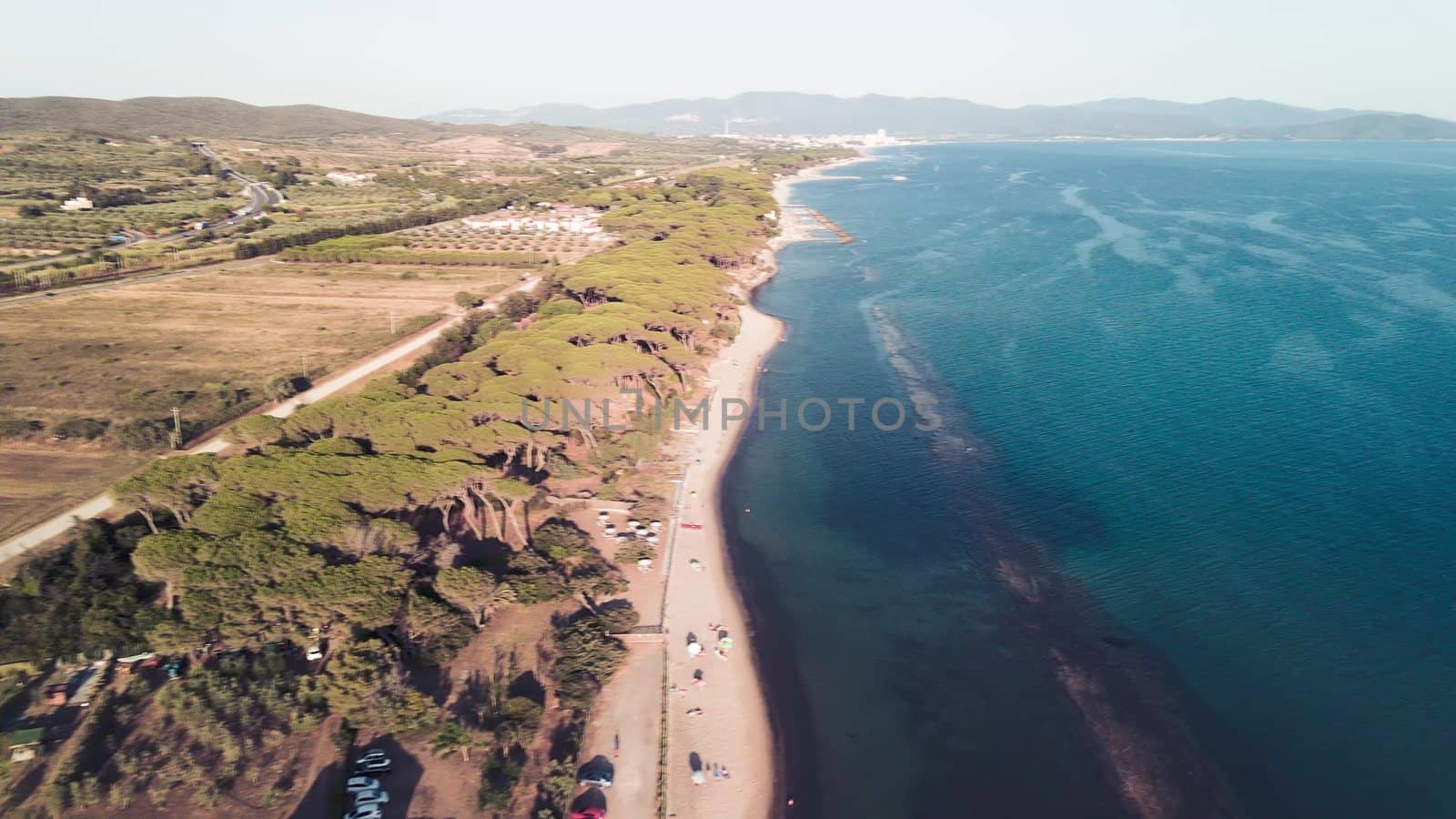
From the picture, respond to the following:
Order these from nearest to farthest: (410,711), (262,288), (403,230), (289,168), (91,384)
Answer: (410,711) < (91,384) < (262,288) < (403,230) < (289,168)

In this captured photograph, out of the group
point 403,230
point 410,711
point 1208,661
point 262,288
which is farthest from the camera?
point 403,230

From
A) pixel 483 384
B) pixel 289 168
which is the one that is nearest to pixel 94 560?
pixel 483 384

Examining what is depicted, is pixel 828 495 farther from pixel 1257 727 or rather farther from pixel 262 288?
pixel 262 288

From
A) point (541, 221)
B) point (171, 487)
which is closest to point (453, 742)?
point (171, 487)

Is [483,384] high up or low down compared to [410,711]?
up

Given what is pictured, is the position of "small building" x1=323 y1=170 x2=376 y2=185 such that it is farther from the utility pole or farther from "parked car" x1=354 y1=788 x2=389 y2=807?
"parked car" x1=354 y1=788 x2=389 y2=807

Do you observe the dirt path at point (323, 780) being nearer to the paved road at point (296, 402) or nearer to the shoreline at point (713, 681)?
the shoreline at point (713, 681)

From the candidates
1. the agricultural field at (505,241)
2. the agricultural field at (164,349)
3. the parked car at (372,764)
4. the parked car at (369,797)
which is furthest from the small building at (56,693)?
the agricultural field at (505,241)
